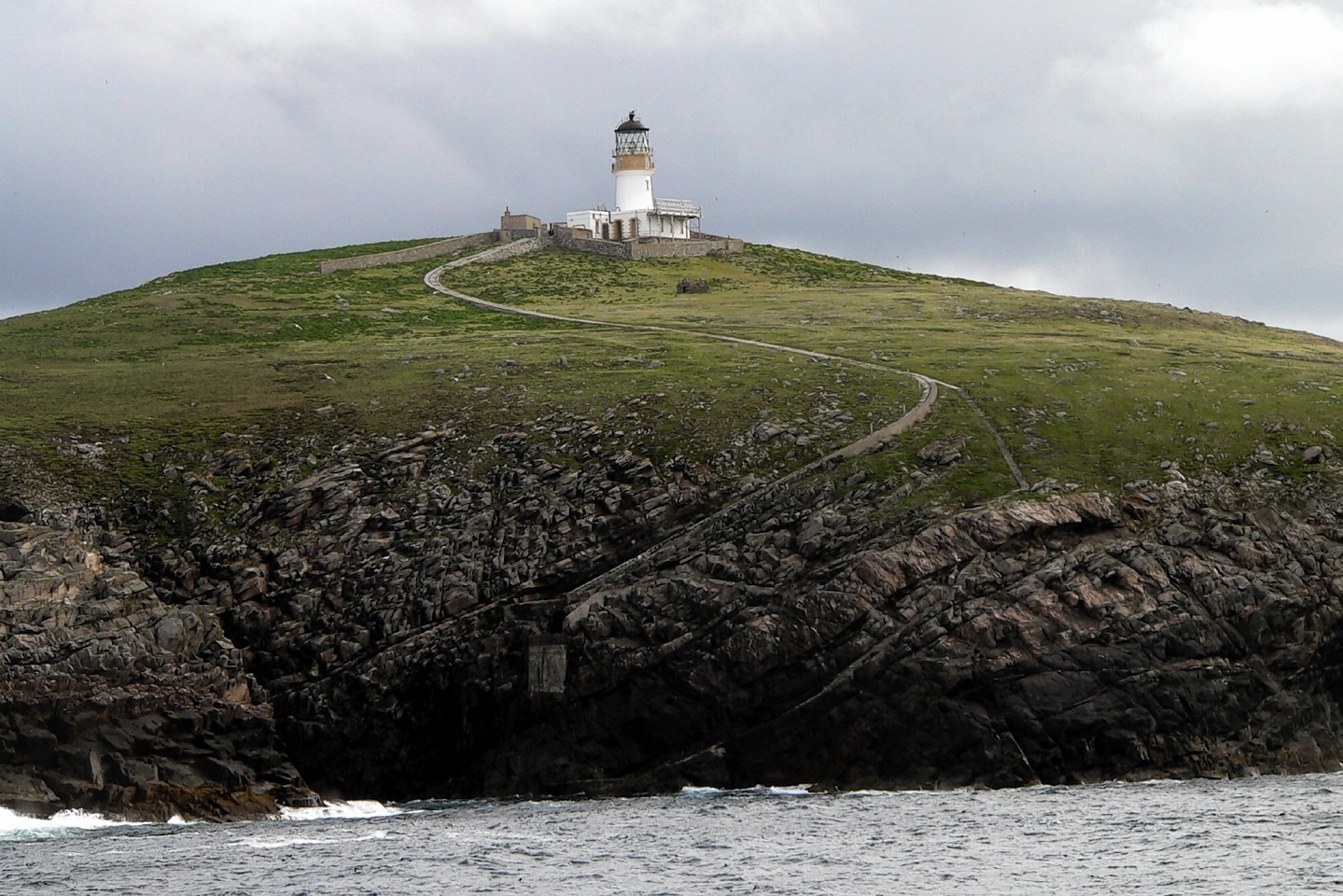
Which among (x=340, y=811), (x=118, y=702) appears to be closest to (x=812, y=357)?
(x=340, y=811)

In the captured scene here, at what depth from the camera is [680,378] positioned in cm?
8756

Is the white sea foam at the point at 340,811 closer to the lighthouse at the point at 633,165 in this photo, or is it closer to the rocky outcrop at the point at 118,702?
the rocky outcrop at the point at 118,702

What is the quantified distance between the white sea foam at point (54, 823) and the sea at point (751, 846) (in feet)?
0.39

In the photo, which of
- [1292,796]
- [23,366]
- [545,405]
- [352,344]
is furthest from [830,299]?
[1292,796]

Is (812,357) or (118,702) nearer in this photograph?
(118,702)

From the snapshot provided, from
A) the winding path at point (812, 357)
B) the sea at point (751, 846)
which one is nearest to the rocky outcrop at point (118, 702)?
the sea at point (751, 846)

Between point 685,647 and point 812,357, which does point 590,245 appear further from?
point 685,647

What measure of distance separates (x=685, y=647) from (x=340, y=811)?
46.9 feet

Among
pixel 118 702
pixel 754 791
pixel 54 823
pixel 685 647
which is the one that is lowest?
pixel 754 791

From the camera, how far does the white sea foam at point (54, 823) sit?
→ 56.0 m

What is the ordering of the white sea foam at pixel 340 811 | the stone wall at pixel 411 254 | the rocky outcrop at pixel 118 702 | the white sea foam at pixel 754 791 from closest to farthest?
1. the rocky outcrop at pixel 118 702
2. the white sea foam at pixel 340 811
3. the white sea foam at pixel 754 791
4. the stone wall at pixel 411 254

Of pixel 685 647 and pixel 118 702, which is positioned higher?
pixel 685 647

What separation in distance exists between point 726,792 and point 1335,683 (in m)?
24.4

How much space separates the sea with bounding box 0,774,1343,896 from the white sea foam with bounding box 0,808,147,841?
120mm
